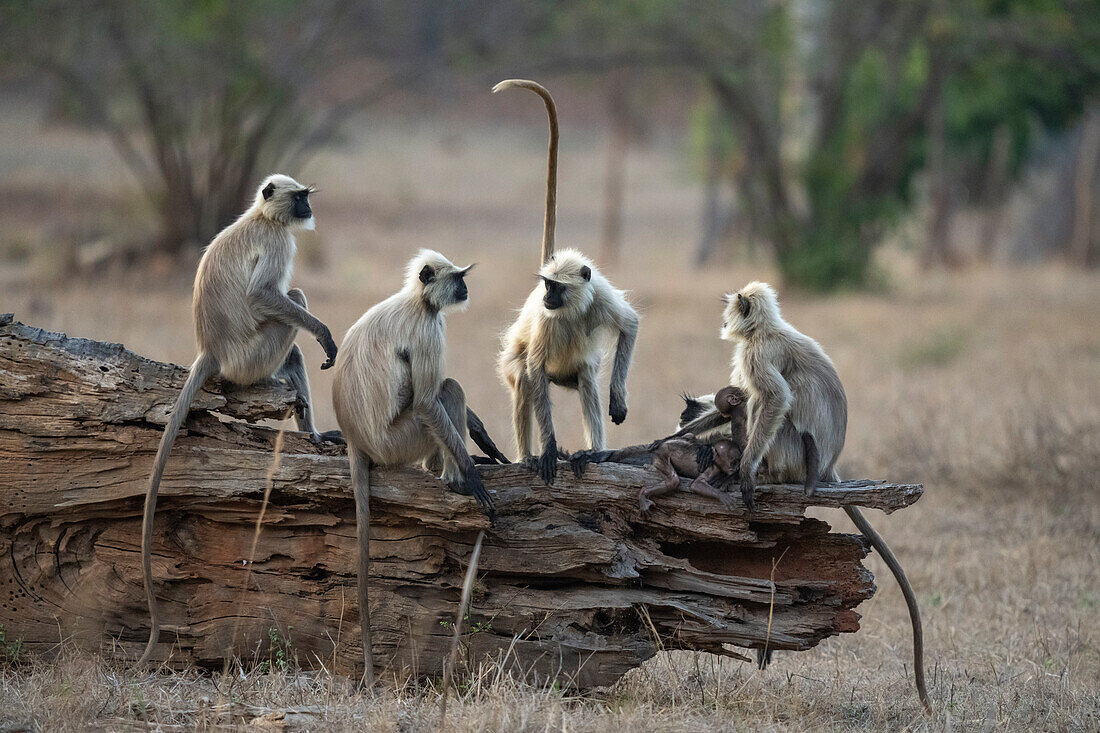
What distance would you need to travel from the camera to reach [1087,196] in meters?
22.1

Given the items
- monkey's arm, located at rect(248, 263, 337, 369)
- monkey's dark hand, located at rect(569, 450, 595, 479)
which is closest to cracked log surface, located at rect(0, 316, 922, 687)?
monkey's dark hand, located at rect(569, 450, 595, 479)

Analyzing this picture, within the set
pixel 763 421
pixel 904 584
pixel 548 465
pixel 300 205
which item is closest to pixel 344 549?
pixel 548 465

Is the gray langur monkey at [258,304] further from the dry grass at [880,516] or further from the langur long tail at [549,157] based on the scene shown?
the langur long tail at [549,157]

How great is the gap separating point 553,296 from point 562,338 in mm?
274

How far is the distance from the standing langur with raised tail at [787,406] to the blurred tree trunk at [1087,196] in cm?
1992

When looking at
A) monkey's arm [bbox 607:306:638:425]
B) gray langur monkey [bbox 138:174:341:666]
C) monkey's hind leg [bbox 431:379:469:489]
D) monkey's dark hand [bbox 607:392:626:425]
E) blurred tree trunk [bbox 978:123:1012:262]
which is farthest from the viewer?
blurred tree trunk [bbox 978:123:1012:262]

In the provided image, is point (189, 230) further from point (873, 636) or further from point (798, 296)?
point (873, 636)

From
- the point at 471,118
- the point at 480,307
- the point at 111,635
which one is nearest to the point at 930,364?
the point at 480,307

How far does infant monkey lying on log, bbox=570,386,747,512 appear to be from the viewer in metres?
3.94

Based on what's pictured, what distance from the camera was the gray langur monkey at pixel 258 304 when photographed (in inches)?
167

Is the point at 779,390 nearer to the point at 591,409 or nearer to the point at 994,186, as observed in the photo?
the point at 591,409

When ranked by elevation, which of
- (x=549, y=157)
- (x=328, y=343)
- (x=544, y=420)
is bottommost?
(x=544, y=420)

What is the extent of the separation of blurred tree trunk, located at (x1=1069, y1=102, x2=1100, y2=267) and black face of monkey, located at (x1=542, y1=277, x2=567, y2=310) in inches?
791

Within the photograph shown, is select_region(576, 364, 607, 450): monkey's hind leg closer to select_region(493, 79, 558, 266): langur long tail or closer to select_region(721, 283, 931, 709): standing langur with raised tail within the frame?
select_region(493, 79, 558, 266): langur long tail
